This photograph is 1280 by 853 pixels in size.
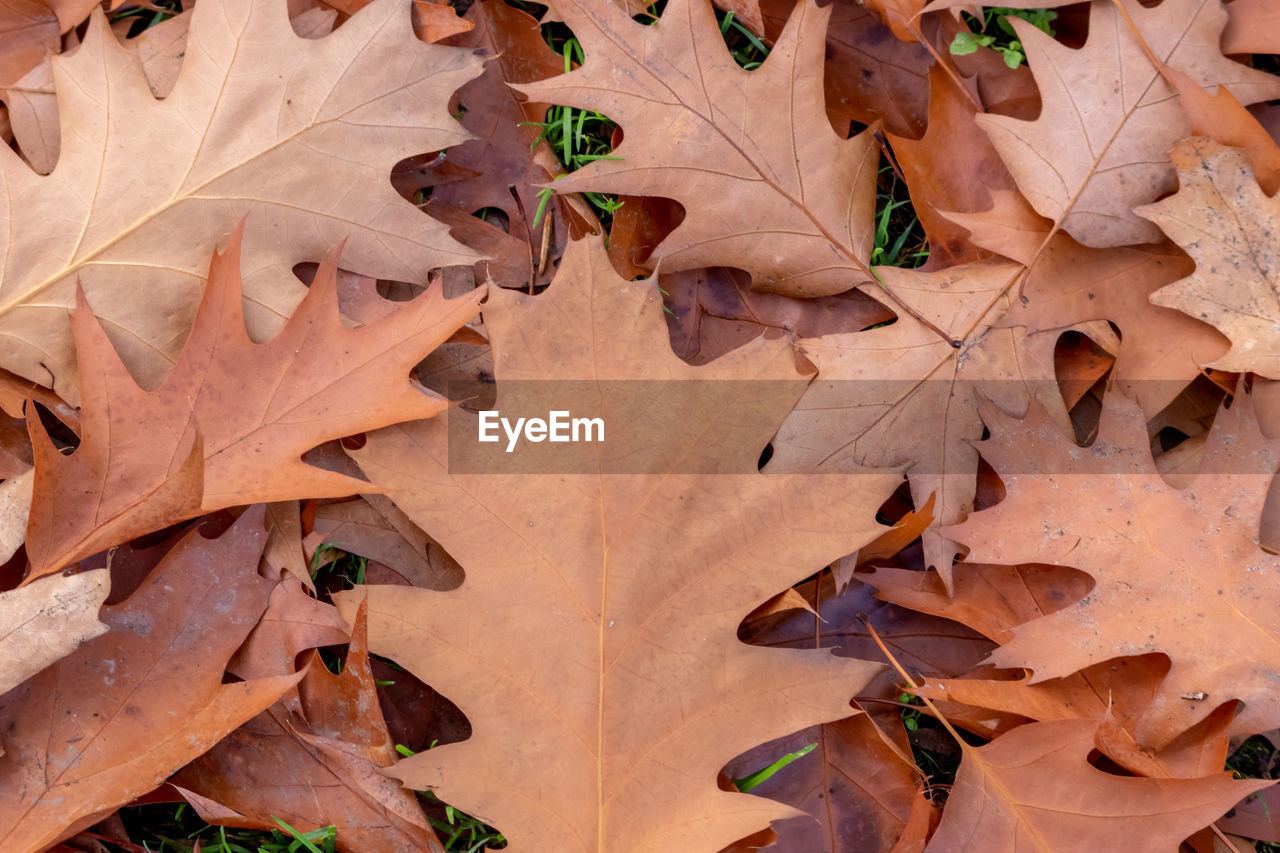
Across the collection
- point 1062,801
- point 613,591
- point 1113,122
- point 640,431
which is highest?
point 1113,122

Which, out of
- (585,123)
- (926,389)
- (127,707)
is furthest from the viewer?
(585,123)

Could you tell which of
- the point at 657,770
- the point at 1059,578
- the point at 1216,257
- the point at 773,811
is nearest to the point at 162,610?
the point at 657,770

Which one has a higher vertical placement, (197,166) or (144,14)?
(144,14)

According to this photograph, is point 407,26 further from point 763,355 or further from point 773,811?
point 773,811

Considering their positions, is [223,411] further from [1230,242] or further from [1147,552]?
[1230,242]

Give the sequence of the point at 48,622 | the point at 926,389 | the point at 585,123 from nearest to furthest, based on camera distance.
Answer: the point at 48,622, the point at 926,389, the point at 585,123

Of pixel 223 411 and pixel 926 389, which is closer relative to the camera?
pixel 223 411

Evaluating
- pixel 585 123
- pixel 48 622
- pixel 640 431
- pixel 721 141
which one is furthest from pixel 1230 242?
pixel 48 622
